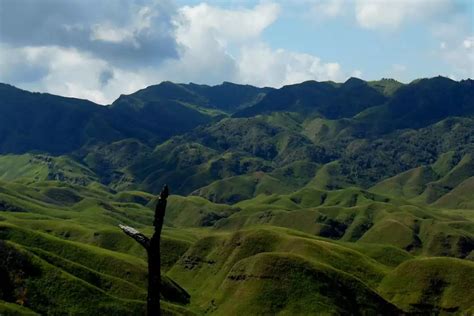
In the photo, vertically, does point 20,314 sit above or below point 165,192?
below

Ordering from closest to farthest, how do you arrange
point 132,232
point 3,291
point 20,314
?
point 132,232, point 20,314, point 3,291

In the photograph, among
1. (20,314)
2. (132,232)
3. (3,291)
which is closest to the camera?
(132,232)

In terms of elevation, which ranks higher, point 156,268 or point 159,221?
point 159,221

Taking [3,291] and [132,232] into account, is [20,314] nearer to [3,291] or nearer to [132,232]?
[3,291]

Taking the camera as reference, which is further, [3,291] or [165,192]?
[3,291]

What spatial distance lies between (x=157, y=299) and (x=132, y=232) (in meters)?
2.71

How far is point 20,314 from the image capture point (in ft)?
606

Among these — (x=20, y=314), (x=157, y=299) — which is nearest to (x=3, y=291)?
(x=20, y=314)

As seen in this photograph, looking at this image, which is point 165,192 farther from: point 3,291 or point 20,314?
point 3,291

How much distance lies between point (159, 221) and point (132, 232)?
1093 millimetres

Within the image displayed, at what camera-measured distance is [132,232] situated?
25.3 m

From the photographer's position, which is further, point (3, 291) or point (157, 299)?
point (3, 291)

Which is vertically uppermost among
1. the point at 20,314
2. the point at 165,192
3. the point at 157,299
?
the point at 165,192

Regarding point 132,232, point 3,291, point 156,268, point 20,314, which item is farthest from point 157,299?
point 3,291
